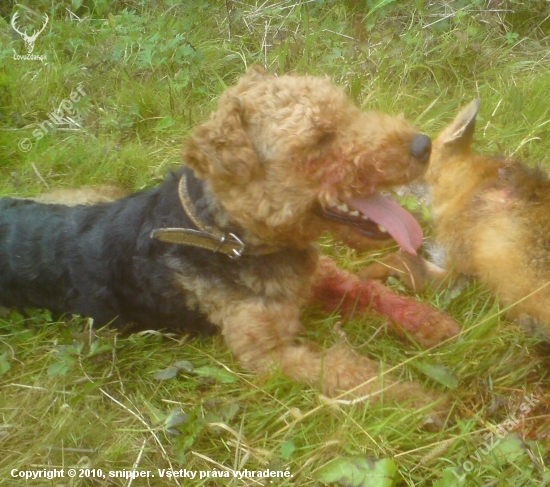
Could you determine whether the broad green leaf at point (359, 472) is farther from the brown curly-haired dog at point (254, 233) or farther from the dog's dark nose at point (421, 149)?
the dog's dark nose at point (421, 149)

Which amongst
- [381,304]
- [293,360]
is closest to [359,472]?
[293,360]

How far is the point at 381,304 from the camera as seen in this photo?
296 centimetres

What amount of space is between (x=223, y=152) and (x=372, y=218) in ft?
2.39

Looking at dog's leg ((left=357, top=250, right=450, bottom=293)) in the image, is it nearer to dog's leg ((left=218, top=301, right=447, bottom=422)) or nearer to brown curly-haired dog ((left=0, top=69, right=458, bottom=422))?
brown curly-haired dog ((left=0, top=69, right=458, bottom=422))

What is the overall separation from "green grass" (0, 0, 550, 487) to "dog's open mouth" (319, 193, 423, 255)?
2.08ft

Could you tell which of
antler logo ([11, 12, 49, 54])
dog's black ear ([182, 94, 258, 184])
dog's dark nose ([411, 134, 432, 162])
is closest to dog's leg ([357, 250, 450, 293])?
dog's dark nose ([411, 134, 432, 162])

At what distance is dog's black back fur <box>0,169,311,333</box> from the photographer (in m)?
2.58

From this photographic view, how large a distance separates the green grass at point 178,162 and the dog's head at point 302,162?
786 millimetres

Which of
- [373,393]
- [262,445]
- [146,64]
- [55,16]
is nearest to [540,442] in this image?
[373,393]

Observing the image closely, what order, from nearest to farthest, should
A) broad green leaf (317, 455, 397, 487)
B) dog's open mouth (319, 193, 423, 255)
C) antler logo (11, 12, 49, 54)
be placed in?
1. broad green leaf (317, 455, 397, 487)
2. dog's open mouth (319, 193, 423, 255)
3. antler logo (11, 12, 49, 54)

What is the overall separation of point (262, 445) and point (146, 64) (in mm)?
3489

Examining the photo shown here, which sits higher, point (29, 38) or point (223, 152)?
point (223, 152)

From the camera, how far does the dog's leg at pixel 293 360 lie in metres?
2.51

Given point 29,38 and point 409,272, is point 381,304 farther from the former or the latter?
point 29,38
